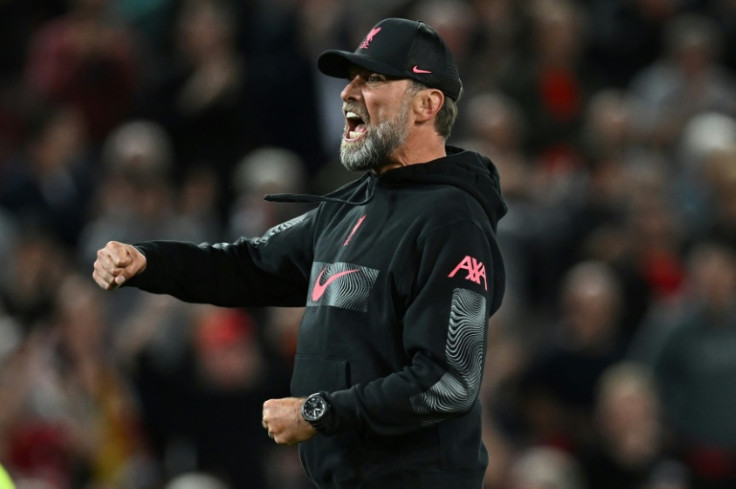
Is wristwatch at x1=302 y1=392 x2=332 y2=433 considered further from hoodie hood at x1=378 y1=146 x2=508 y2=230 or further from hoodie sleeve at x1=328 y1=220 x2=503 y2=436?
hoodie hood at x1=378 y1=146 x2=508 y2=230

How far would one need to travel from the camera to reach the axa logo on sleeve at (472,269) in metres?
4.18

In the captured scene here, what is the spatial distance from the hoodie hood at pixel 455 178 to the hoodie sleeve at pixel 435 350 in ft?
0.72

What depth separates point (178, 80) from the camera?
10.5 meters

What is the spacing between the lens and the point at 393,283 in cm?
426

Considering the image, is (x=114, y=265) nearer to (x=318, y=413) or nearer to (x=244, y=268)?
(x=244, y=268)

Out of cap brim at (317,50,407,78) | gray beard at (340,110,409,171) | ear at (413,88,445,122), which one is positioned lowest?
gray beard at (340,110,409,171)

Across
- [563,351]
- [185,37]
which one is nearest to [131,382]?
[563,351]

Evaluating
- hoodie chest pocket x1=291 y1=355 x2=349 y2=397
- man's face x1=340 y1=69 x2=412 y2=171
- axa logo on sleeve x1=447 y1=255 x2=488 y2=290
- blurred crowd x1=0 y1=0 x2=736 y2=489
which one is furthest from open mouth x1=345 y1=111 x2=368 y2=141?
blurred crowd x1=0 y1=0 x2=736 y2=489

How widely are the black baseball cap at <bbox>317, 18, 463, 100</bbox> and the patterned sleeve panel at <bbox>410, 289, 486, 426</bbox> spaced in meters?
0.66

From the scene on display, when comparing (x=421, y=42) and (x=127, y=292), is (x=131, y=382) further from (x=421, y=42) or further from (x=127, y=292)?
(x=421, y=42)

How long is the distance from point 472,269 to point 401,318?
0.79 feet

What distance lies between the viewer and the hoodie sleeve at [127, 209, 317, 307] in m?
4.65

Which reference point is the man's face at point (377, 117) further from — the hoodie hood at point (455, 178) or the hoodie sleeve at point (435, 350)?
the hoodie sleeve at point (435, 350)

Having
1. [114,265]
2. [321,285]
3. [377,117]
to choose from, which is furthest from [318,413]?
[377,117]
